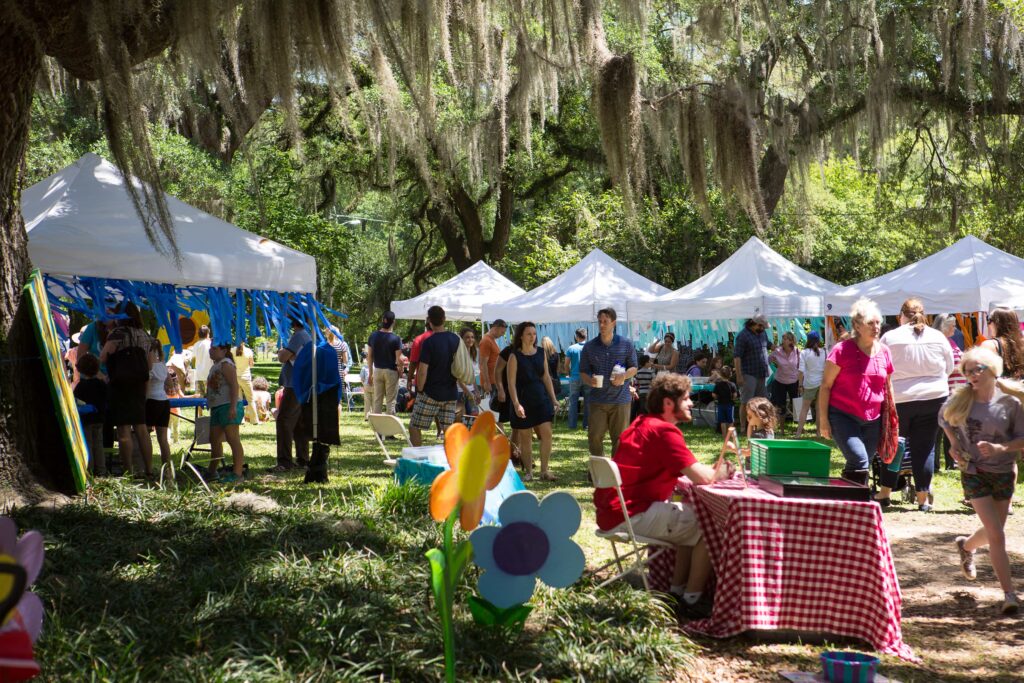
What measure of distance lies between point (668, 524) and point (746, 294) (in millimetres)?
9434

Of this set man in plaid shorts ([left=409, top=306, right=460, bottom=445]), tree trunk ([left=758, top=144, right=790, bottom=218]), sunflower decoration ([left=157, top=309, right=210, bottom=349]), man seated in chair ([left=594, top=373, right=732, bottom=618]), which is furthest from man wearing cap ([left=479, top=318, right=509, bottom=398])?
tree trunk ([left=758, top=144, right=790, bottom=218])

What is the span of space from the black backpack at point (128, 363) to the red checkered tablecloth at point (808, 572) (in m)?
5.83

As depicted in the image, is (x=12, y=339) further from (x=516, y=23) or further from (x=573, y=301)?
(x=573, y=301)

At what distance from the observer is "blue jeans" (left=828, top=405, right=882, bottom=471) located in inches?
267

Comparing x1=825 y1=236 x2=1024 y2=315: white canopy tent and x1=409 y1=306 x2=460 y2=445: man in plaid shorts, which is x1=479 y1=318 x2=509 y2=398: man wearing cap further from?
x1=825 y1=236 x2=1024 y2=315: white canopy tent

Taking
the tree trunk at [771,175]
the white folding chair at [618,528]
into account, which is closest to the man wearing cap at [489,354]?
the white folding chair at [618,528]

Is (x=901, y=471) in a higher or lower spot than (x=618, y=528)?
lower

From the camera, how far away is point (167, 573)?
4852 mm

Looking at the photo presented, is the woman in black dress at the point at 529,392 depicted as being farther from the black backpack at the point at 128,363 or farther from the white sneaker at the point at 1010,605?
the white sneaker at the point at 1010,605

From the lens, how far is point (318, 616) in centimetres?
422

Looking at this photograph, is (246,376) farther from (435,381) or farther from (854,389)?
(854,389)

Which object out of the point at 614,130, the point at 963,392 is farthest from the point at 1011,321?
the point at 614,130

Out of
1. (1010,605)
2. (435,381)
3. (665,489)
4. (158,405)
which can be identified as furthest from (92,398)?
(1010,605)

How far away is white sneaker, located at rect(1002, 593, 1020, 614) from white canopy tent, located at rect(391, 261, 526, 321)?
12.5 meters
